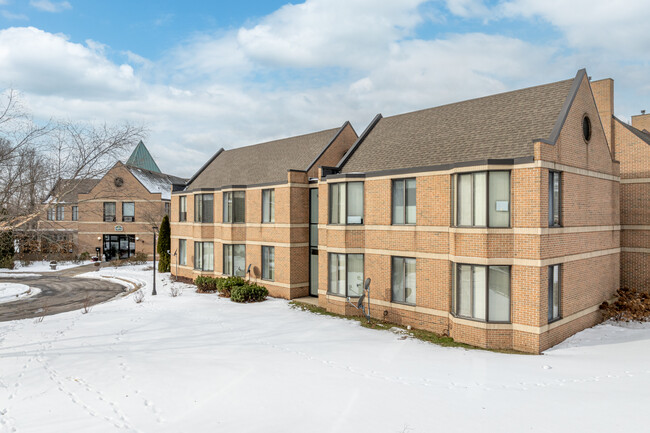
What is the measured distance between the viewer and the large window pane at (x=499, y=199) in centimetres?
1375

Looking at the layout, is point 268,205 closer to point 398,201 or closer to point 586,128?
point 398,201

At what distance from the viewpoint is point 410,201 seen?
17000mm

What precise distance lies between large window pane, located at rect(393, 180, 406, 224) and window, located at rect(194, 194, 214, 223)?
1525 cm

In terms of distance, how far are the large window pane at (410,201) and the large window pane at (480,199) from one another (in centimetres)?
319

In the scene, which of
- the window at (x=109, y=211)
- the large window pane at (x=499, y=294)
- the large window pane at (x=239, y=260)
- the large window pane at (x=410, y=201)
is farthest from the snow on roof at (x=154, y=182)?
the large window pane at (x=499, y=294)

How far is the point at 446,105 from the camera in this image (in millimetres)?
20109

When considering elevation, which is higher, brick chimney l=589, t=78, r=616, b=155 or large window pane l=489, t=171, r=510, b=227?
brick chimney l=589, t=78, r=616, b=155

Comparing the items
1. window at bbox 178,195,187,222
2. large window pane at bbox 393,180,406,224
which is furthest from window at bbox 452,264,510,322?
window at bbox 178,195,187,222

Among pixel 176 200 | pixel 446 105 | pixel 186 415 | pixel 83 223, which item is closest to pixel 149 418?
pixel 186 415

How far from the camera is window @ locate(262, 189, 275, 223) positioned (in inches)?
945

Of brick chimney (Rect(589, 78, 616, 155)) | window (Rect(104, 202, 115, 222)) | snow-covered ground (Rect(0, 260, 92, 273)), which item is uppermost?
brick chimney (Rect(589, 78, 616, 155))

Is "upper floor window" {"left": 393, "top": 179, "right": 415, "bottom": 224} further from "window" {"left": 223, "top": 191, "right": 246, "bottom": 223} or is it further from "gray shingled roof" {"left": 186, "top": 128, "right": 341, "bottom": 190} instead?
"window" {"left": 223, "top": 191, "right": 246, "bottom": 223}

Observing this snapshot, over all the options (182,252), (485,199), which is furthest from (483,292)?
(182,252)

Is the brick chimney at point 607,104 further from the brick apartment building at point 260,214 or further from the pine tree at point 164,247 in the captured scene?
the pine tree at point 164,247
